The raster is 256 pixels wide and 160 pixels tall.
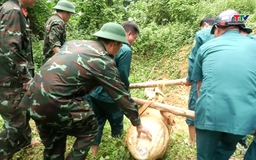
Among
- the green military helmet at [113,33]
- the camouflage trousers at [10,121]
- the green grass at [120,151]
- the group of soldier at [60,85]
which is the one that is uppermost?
the green military helmet at [113,33]

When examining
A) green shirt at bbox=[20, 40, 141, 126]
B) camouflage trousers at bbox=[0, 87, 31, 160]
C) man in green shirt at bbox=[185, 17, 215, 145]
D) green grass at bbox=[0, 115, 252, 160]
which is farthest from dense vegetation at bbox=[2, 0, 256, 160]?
green shirt at bbox=[20, 40, 141, 126]

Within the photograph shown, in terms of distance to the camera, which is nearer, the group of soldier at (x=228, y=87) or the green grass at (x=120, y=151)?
the group of soldier at (x=228, y=87)

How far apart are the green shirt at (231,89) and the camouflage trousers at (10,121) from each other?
2.08 m

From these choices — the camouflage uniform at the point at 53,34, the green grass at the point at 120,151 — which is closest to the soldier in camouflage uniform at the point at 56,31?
the camouflage uniform at the point at 53,34

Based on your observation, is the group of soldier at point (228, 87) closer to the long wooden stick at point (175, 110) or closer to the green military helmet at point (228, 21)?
the green military helmet at point (228, 21)

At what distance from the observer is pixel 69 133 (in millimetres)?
2852

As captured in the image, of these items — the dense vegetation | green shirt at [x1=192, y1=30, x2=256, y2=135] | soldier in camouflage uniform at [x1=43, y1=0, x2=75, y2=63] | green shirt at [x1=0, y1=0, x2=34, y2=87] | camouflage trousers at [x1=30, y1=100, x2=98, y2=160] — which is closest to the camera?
green shirt at [x1=192, y1=30, x2=256, y2=135]

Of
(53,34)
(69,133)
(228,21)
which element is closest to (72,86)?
(69,133)

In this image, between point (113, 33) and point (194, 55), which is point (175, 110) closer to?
point (194, 55)

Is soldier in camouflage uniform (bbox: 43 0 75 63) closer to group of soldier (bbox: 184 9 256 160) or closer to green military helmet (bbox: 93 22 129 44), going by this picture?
green military helmet (bbox: 93 22 129 44)

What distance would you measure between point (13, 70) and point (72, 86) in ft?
3.45

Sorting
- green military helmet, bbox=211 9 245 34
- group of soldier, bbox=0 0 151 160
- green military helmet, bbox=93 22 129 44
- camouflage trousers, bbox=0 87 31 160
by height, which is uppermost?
green military helmet, bbox=211 9 245 34

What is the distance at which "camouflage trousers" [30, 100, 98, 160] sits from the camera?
2.64 metres

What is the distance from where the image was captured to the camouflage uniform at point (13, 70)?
308cm
